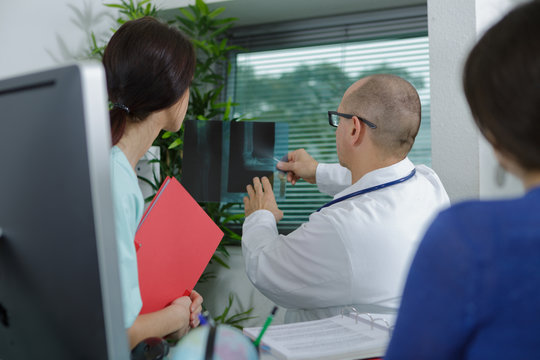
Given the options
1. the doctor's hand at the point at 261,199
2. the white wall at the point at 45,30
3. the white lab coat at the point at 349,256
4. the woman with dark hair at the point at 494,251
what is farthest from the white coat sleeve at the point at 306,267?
the white wall at the point at 45,30

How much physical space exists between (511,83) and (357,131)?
1039mm

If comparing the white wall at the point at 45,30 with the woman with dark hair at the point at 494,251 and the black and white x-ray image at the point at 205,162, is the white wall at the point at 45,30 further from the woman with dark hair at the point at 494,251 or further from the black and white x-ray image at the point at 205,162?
the woman with dark hair at the point at 494,251

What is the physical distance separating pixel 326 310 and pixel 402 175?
1.51ft

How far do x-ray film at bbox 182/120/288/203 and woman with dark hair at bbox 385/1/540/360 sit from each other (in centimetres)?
119

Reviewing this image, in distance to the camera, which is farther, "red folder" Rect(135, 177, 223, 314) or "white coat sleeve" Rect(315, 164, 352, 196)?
"white coat sleeve" Rect(315, 164, 352, 196)

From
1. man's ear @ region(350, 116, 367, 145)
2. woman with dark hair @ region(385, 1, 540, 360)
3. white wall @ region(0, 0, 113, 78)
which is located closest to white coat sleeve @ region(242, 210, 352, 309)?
man's ear @ region(350, 116, 367, 145)

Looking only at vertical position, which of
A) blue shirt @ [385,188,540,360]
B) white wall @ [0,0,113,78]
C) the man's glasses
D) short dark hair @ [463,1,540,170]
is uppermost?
white wall @ [0,0,113,78]

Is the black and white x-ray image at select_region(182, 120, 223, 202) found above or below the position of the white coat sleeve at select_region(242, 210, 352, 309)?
above

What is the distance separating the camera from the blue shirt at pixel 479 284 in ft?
1.48

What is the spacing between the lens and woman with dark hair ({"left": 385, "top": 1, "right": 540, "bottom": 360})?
1.48 feet

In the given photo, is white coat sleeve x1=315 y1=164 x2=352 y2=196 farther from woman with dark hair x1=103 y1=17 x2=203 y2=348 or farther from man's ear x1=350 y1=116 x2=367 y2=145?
woman with dark hair x1=103 y1=17 x2=203 y2=348

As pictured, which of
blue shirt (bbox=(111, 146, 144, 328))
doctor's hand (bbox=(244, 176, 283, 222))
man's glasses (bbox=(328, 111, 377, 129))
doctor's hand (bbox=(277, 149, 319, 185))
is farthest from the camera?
doctor's hand (bbox=(277, 149, 319, 185))

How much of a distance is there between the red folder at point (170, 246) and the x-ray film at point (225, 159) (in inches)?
18.8

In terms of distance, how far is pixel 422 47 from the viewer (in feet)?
7.70
